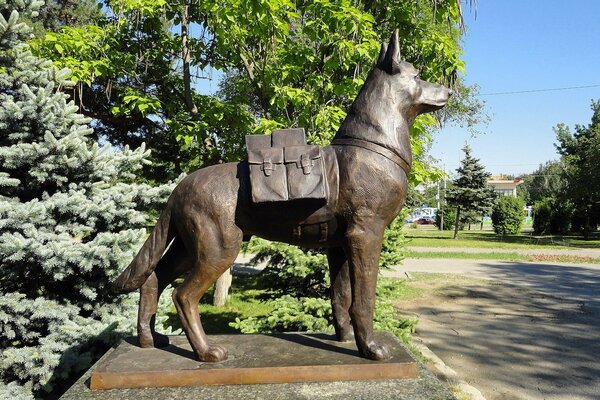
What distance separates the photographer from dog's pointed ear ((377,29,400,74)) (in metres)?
2.67

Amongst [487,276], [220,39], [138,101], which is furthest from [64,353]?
[487,276]

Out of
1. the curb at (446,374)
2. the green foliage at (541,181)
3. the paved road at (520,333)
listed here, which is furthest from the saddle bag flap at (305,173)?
the green foliage at (541,181)

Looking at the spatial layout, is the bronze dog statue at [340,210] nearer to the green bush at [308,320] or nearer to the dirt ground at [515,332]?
the green bush at [308,320]

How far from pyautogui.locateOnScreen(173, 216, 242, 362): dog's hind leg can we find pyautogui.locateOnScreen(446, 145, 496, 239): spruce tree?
98.0ft

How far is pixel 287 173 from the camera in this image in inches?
103

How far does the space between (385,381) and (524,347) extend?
5111mm

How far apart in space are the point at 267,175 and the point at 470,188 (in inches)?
1202

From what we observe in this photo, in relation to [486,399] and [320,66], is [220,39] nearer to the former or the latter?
[320,66]

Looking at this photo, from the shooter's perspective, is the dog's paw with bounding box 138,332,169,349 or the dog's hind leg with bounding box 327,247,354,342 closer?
the dog's paw with bounding box 138,332,169,349

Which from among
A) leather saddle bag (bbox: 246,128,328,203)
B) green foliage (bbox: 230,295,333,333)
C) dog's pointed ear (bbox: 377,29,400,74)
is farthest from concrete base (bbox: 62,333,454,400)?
green foliage (bbox: 230,295,333,333)

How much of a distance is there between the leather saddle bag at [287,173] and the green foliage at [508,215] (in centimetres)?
3207

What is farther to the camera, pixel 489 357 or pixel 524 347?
pixel 524 347

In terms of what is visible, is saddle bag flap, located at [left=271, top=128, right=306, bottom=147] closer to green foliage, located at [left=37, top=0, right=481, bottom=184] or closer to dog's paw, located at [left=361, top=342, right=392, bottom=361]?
dog's paw, located at [left=361, top=342, right=392, bottom=361]

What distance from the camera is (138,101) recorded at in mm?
6090
